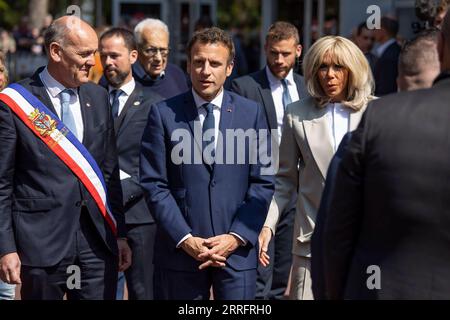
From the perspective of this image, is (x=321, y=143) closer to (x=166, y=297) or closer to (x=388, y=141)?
(x=166, y=297)

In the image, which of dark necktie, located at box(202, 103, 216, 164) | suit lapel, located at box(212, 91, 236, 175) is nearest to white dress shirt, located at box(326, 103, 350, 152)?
suit lapel, located at box(212, 91, 236, 175)

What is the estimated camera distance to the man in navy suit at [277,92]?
711 centimetres

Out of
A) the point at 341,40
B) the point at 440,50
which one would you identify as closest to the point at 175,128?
the point at 341,40

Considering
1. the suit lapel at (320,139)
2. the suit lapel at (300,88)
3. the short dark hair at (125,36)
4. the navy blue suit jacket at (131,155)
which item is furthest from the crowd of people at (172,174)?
the suit lapel at (300,88)

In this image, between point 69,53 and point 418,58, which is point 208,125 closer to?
point 69,53

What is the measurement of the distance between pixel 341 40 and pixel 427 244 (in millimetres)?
2138

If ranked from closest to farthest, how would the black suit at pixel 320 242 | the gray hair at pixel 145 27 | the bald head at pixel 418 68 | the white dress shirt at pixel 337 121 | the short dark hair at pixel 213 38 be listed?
the black suit at pixel 320 242
the bald head at pixel 418 68
the white dress shirt at pixel 337 121
the short dark hair at pixel 213 38
the gray hair at pixel 145 27

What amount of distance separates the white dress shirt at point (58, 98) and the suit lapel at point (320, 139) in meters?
1.19

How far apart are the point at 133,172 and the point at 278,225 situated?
1297 millimetres

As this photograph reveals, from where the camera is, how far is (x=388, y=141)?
10.6 feet

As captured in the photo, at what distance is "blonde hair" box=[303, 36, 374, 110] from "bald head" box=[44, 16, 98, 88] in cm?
118

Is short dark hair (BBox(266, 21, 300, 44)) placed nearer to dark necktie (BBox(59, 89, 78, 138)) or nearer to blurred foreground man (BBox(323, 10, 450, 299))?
dark necktie (BBox(59, 89, 78, 138))

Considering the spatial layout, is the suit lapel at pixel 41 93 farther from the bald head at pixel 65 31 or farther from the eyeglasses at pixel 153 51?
the eyeglasses at pixel 153 51

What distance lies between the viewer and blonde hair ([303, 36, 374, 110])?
16.7 feet
